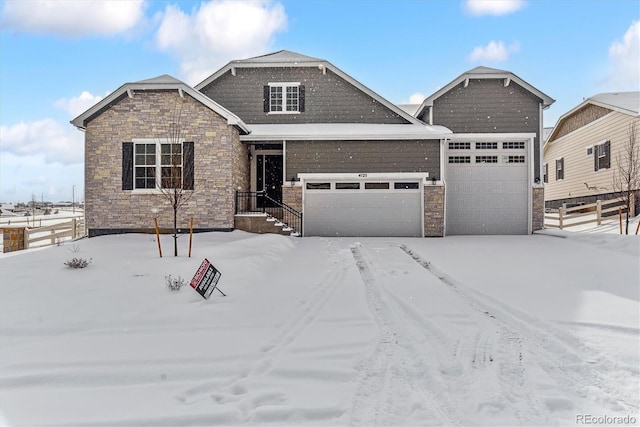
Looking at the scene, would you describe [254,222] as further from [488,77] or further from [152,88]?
[488,77]

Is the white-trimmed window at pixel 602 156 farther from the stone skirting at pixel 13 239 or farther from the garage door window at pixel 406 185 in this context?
the stone skirting at pixel 13 239

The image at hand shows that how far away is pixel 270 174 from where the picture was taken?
54.5 ft

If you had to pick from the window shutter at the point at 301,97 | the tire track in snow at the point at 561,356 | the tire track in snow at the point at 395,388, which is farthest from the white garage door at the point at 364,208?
the tire track in snow at the point at 395,388

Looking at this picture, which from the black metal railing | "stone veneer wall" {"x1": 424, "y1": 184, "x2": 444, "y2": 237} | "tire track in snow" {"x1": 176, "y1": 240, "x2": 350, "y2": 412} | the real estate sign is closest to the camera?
"tire track in snow" {"x1": 176, "y1": 240, "x2": 350, "y2": 412}

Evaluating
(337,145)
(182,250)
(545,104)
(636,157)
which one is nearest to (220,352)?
(182,250)

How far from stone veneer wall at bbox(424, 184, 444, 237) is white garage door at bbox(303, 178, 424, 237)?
0.22 m

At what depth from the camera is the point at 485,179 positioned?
15344 mm

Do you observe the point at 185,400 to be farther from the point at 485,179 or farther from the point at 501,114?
the point at 501,114

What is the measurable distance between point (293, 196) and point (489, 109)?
872 cm

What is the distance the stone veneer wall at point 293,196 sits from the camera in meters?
14.6

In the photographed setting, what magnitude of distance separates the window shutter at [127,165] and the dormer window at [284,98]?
18.5 ft

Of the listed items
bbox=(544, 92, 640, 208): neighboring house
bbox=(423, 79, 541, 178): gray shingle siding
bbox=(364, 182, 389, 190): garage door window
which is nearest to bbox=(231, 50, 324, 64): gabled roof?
bbox=(423, 79, 541, 178): gray shingle siding

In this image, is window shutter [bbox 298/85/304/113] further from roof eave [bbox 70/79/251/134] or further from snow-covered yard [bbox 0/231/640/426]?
snow-covered yard [bbox 0/231/640/426]

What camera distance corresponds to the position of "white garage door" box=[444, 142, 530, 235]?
603 inches
